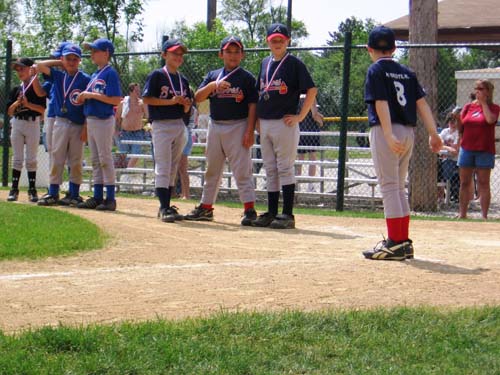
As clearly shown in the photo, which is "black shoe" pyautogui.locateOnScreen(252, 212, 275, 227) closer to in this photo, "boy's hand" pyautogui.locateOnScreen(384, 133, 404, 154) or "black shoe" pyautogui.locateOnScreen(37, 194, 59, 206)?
"boy's hand" pyautogui.locateOnScreen(384, 133, 404, 154)

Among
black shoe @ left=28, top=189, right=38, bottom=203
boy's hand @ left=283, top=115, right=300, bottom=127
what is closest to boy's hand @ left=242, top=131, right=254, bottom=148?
boy's hand @ left=283, top=115, right=300, bottom=127

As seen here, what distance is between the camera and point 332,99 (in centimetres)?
2217

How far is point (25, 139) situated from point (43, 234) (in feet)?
14.0

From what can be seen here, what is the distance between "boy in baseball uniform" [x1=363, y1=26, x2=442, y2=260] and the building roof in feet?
65.4

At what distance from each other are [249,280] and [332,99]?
15.8m

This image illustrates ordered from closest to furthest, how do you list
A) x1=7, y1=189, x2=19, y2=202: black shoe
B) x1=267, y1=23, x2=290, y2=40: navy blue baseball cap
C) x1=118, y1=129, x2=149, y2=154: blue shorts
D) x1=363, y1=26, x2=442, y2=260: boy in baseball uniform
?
1. x1=363, y1=26, x2=442, y2=260: boy in baseball uniform
2. x1=267, y1=23, x2=290, y2=40: navy blue baseball cap
3. x1=7, y1=189, x2=19, y2=202: black shoe
4. x1=118, y1=129, x2=149, y2=154: blue shorts

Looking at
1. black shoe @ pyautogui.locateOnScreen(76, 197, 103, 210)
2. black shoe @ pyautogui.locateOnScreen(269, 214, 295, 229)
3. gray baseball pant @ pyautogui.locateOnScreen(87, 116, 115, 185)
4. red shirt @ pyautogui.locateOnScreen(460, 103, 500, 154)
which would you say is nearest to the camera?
black shoe @ pyautogui.locateOnScreen(269, 214, 295, 229)

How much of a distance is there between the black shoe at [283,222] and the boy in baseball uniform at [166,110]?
1122mm

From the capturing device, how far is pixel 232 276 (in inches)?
269

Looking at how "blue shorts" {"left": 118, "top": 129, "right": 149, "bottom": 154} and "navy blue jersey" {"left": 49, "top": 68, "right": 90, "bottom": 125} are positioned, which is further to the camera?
"blue shorts" {"left": 118, "top": 129, "right": 149, "bottom": 154}

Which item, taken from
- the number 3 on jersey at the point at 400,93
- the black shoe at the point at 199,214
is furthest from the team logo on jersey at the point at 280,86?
the number 3 on jersey at the point at 400,93

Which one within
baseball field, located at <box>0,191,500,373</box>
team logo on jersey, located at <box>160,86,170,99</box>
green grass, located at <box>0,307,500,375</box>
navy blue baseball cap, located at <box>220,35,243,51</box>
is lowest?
green grass, located at <box>0,307,500,375</box>

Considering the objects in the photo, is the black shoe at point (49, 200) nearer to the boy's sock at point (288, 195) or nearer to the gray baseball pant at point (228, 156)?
the gray baseball pant at point (228, 156)

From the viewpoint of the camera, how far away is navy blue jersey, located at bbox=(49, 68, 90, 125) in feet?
37.2
